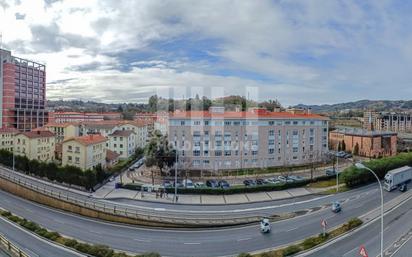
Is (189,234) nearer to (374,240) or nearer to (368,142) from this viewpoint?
(374,240)

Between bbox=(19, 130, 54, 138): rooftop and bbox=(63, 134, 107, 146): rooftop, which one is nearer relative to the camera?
bbox=(63, 134, 107, 146): rooftop

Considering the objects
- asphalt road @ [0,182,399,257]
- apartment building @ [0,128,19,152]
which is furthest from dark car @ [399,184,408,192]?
apartment building @ [0,128,19,152]

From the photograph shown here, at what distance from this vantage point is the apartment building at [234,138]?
49.8 meters

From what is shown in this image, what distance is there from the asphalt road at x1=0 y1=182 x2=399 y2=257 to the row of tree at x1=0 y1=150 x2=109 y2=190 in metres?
7.06

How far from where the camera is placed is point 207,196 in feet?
122

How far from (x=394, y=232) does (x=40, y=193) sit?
3379 cm

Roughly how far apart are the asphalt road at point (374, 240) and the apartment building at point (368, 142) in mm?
44477

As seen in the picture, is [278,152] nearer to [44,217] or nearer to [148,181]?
[148,181]

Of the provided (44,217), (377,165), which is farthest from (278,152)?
(44,217)

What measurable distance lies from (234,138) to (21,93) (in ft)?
201

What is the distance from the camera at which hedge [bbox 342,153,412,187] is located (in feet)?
132

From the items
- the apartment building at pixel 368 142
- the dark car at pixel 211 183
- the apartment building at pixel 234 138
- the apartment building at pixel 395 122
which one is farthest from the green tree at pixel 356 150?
the apartment building at pixel 395 122

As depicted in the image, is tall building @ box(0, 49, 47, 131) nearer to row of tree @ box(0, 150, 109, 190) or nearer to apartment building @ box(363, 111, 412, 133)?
row of tree @ box(0, 150, 109, 190)

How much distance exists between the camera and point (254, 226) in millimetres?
27156
